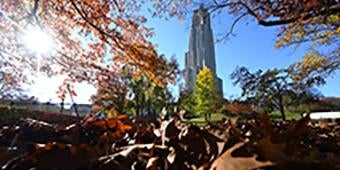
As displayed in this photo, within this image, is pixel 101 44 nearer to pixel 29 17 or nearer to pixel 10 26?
pixel 29 17

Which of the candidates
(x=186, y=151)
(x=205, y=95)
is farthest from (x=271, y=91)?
(x=186, y=151)

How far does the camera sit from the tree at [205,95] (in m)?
40.9

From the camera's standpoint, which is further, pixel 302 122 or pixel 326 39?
pixel 326 39

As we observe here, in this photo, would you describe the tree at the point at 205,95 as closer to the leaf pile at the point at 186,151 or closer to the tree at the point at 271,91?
the tree at the point at 271,91

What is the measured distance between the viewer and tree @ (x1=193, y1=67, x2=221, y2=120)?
40875mm

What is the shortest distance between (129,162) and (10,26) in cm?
1095

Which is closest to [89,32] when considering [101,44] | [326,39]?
[101,44]

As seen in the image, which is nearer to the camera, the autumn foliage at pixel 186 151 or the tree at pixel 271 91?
the autumn foliage at pixel 186 151

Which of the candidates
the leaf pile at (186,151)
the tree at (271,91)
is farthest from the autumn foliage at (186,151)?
the tree at (271,91)

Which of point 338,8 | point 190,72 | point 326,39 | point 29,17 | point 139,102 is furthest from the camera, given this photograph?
point 190,72

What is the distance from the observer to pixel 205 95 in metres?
41.6

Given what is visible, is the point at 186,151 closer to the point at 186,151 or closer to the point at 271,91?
the point at 186,151

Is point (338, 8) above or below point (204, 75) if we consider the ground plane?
below

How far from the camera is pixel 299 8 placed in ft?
23.1
